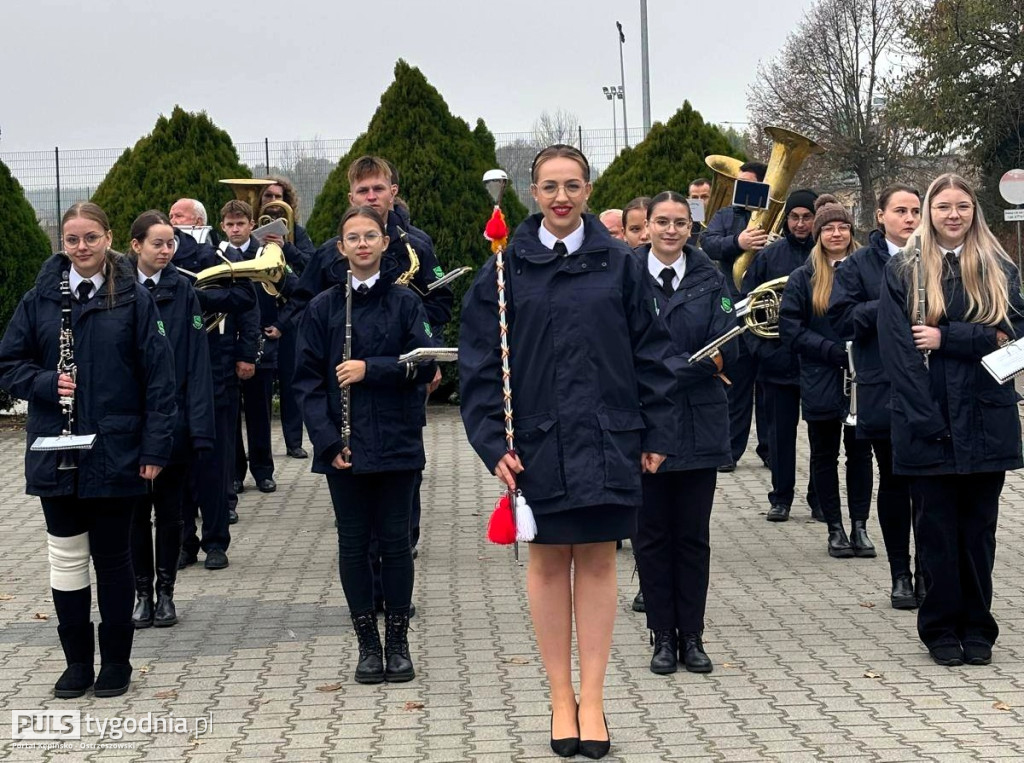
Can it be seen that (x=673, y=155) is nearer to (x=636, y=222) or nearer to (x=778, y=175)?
(x=778, y=175)

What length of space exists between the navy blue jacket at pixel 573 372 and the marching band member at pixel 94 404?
152 centimetres

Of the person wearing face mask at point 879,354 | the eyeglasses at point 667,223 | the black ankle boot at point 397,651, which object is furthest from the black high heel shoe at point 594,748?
the person wearing face mask at point 879,354

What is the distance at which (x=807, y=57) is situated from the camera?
45.8m

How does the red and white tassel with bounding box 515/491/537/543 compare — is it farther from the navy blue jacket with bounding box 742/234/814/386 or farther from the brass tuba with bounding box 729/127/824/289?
the brass tuba with bounding box 729/127/824/289

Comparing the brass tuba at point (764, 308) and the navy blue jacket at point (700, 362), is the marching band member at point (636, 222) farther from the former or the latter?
the navy blue jacket at point (700, 362)

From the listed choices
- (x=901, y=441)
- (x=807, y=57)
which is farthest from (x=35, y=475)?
(x=807, y=57)

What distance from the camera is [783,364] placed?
928 centimetres

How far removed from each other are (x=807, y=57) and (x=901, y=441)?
136 ft

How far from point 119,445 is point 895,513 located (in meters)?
3.74

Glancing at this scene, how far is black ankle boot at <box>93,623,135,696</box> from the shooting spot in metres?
6.01

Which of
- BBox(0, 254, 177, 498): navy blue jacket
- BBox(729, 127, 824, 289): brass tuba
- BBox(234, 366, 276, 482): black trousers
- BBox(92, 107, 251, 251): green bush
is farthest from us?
BBox(92, 107, 251, 251): green bush

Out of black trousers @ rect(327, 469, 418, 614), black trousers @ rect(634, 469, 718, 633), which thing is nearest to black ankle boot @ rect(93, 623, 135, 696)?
black trousers @ rect(327, 469, 418, 614)

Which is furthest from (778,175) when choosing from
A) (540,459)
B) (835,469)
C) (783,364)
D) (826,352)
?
(540,459)

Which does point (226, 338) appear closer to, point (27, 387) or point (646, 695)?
point (27, 387)
